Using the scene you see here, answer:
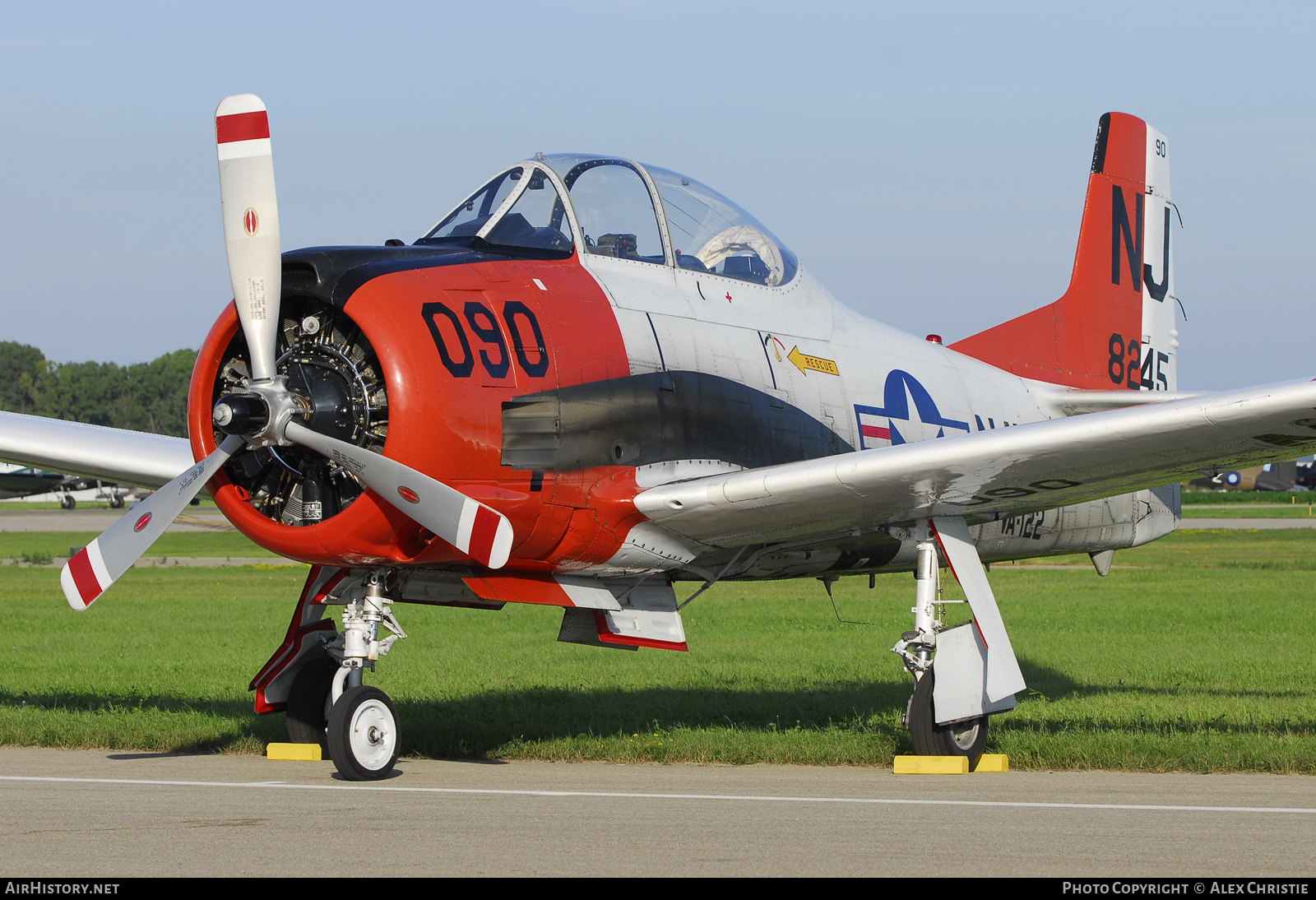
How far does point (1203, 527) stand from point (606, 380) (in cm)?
4964

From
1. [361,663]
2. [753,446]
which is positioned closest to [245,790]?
[361,663]

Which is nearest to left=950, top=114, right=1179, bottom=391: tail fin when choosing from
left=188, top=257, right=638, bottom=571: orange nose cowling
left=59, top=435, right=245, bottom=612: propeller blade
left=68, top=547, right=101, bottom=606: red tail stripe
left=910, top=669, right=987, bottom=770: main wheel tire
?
left=910, top=669, right=987, bottom=770: main wheel tire

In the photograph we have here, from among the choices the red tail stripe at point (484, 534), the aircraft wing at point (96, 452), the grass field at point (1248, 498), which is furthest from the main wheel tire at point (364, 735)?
the grass field at point (1248, 498)

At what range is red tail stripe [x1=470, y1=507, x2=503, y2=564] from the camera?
753 cm

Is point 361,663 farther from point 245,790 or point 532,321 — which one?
point 532,321

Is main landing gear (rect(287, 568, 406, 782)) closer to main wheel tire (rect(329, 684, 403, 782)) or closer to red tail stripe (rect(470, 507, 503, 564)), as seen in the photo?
main wheel tire (rect(329, 684, 403, 782))

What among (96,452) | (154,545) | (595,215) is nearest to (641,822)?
(595,215)

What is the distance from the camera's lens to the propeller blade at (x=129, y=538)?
793 centimetres

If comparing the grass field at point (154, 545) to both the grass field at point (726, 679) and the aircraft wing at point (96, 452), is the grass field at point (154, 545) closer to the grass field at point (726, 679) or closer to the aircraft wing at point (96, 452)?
the grass field at point (726, 679)

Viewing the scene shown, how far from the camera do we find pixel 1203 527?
175ft

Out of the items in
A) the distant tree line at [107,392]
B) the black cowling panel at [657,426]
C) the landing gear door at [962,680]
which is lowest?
the landing gear door at [962,680]

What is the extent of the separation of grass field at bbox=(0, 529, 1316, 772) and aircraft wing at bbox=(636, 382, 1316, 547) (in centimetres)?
165

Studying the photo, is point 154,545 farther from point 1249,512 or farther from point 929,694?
point 1249,512

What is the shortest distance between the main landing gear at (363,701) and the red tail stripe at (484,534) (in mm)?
835
